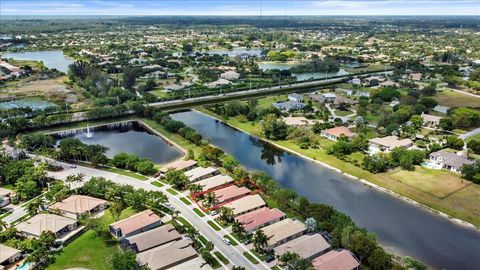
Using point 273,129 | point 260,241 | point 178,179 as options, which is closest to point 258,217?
point 260,241

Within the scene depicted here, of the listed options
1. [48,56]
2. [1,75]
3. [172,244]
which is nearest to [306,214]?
[172,244]

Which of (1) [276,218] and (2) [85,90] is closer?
(1) [276,218]

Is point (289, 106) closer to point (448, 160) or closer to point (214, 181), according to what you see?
point (448, 160)

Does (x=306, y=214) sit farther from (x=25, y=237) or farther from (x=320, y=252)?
(x=25, y=237)

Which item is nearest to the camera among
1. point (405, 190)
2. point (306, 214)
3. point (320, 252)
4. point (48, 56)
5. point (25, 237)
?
point (320, 252)

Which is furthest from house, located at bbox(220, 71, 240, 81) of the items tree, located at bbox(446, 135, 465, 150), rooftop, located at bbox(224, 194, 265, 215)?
rooftop, located at bbox(224, 194, 265, 215)

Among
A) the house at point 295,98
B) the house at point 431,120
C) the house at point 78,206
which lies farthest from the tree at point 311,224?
the house at point 295,98

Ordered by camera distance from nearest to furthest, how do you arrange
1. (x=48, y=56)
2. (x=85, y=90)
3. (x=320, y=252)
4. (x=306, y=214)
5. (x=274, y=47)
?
1. (x=320, y=252)
2. (x=306, y=214)
3. (x=85, y=90)
4. (x=48, y=56)
5. (x=274, y=47)

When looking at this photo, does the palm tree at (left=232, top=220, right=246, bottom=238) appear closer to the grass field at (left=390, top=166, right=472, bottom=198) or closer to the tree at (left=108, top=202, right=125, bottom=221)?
the tree at (left=108, top=202, right=125, bottom=221)
